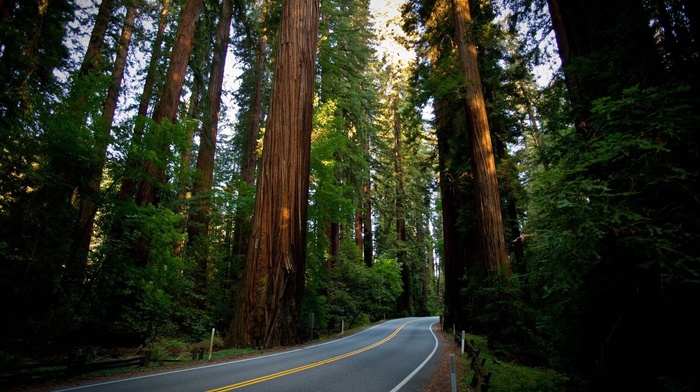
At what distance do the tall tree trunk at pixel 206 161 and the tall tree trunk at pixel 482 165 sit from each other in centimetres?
1052

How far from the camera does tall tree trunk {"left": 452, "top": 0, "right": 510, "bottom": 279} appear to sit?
10.8 m

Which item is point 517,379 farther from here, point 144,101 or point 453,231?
point 144,101

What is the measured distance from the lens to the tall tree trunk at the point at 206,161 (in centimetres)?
1430

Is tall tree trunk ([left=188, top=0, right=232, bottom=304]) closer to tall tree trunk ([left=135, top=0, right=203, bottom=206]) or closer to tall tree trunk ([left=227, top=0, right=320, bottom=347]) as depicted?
tall tree trunk ([left=135, top=0, right=203, bottom=206])

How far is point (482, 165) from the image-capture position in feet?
38.1

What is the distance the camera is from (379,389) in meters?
5.94

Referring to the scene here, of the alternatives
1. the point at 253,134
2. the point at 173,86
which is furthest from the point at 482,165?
the point at 253,134

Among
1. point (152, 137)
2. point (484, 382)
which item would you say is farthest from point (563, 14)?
point (152, 137)

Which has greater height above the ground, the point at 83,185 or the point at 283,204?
the point at 283,204

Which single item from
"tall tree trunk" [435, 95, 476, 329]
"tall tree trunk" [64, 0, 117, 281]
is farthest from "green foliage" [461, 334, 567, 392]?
"tall tree trunk" [64, 0, 117, 281]

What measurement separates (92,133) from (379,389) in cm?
950

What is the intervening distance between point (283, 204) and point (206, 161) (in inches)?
274

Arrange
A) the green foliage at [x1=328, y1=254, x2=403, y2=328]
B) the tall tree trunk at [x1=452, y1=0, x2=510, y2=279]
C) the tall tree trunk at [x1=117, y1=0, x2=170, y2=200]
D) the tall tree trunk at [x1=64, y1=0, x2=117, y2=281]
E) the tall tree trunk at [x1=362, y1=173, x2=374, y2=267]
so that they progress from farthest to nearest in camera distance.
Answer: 1. the tall tree trunk at [x1=362, y1=173, x2=374, y2=267]
2. the green foliage at [x1=328, y1=254, x2=403, y2=328]
3. the tall tree trunk at [x1=452, y1=0, x2=510, y2=279]
4. the tall tree trunk at [x1=117, y1=0, x2=170, y2=200]
5. the tall tree trunk at [x1=64, y1=0, x2=117, y2=281]

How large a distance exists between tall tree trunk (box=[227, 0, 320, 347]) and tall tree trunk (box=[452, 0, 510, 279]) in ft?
18.8
